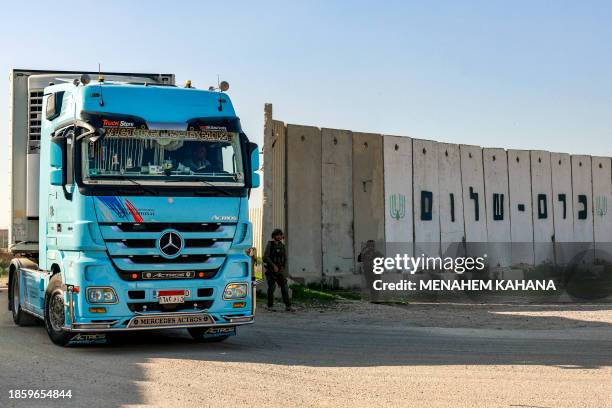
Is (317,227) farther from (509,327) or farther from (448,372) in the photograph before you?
(448,372)

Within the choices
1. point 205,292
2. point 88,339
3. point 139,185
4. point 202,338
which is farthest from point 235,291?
point 88,339

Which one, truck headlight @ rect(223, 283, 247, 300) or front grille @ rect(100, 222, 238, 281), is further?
truck headlight @ rect(223, 283, 247, 300)

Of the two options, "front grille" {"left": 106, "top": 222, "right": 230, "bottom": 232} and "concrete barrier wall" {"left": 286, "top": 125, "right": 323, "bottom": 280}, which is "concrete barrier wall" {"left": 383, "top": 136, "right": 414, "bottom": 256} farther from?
"front grille" {"left": 106, "top": 222, "right": 230, "bottom": 232}

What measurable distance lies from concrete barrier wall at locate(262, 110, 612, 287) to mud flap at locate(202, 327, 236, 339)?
6709mm

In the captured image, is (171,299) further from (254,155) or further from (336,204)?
(336,204)

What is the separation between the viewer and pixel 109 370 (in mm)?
9781

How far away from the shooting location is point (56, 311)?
11.6 m

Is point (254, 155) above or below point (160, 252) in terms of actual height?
above

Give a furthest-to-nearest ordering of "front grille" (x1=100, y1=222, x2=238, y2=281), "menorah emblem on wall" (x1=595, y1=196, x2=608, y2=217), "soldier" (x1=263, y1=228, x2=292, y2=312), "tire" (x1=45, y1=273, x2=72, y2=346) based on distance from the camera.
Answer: "menorah emblem on wall" (x1=595, y1=196, x2=608, y2=217) < "soldier" (x1=263, y1=228, x2=292, y2=312) < "tire" (x1=45, y1=273, x2=72, y2=346) < "front grille" (x1=100, y1=222, x2=238, y2=281)

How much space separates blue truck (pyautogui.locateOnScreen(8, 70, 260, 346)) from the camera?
10.8 metres

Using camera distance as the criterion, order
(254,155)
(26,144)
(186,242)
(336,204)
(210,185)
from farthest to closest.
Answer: (336,204), (26,144), (254,155), (210,185), (186,242)

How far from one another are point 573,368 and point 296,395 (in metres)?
3.77

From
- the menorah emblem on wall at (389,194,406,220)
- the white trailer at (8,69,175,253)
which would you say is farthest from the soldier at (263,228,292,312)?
the menorah emblem on wall at (389,194,406,220)

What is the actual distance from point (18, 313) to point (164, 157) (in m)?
5.20
